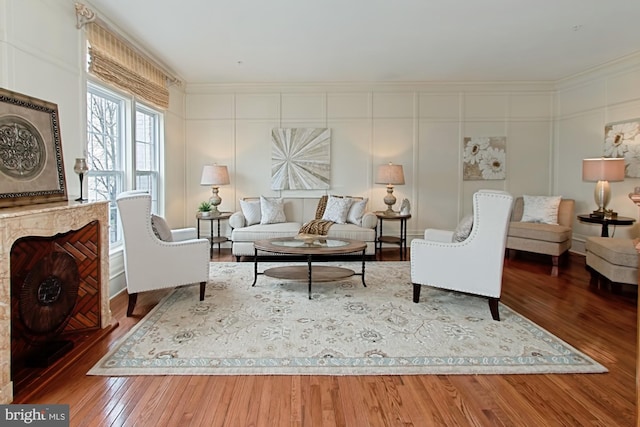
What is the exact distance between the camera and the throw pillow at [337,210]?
19.0ft

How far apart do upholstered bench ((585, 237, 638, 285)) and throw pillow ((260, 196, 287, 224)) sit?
3911mm

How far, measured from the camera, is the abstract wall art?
643 cm

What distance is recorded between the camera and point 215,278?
4.39 metres

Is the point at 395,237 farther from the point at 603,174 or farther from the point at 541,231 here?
the point at 603,174

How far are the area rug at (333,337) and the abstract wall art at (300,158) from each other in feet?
9.23

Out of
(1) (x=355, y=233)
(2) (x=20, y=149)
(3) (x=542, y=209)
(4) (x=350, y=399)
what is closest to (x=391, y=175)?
(1) (x=355, y=233)

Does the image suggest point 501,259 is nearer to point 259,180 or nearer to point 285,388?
point 285,388

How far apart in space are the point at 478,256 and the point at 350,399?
1.72m

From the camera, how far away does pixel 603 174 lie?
15.8 ft

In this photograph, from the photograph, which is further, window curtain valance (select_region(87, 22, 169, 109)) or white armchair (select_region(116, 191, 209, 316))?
window curtain valance (select_region(87, 22, 169, 109))

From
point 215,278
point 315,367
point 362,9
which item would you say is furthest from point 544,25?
point 215,278

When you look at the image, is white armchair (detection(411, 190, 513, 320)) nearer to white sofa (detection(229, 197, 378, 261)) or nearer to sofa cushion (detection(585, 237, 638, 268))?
sofa cushion (detection(585, 237, 638, 268))

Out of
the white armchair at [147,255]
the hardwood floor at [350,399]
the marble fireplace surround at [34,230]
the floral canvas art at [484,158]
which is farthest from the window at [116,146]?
the floral canvas art at [484,158]

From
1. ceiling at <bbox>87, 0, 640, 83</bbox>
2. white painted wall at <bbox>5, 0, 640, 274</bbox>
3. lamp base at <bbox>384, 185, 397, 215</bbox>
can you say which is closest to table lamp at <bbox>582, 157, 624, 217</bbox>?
white painted wall at <bbox>5, 0, 640, 274</bbox>
